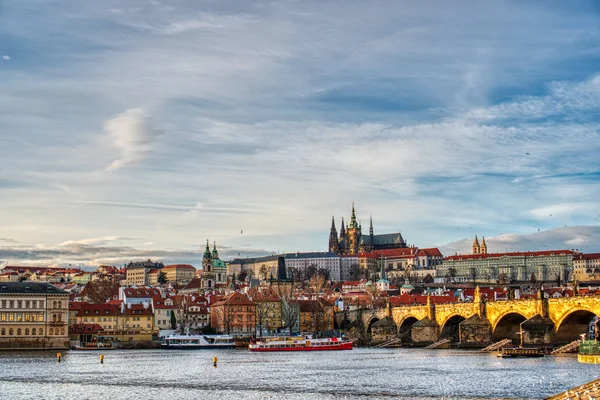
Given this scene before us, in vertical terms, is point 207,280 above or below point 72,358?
above

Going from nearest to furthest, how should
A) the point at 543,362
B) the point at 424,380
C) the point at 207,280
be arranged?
the point at 424,380 < the point at 543,362 < the point at 207,280

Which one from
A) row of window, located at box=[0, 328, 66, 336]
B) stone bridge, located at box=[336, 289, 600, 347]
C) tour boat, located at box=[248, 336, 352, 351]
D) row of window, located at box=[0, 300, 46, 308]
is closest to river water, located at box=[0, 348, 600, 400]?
stone bridge, located at box=[336, 289, 600, 347]

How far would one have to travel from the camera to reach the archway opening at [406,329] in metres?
103

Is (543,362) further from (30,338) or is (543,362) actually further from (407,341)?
(30,338)

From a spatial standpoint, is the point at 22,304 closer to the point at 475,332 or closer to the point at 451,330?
the point at 451,330

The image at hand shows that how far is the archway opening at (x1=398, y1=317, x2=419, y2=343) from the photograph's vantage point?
10269 centimetres

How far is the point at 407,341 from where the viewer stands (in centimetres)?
10262

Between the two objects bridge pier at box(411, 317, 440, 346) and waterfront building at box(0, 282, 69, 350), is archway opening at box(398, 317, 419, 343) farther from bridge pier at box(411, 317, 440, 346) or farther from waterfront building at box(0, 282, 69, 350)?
waterfront building at box(0, 282, 69, 350)

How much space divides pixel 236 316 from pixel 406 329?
23.7 m

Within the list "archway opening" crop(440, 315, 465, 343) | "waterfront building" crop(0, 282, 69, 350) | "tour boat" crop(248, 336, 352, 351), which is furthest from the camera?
"archway opening" crop(440, 315, 465, 343)

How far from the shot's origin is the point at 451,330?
3748 inches

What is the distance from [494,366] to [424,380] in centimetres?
1062

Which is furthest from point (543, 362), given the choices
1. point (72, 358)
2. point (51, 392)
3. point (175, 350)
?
point (175, 350)

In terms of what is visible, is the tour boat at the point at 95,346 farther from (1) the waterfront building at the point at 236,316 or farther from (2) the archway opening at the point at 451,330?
(2) the archway opening at the point at 451,330
